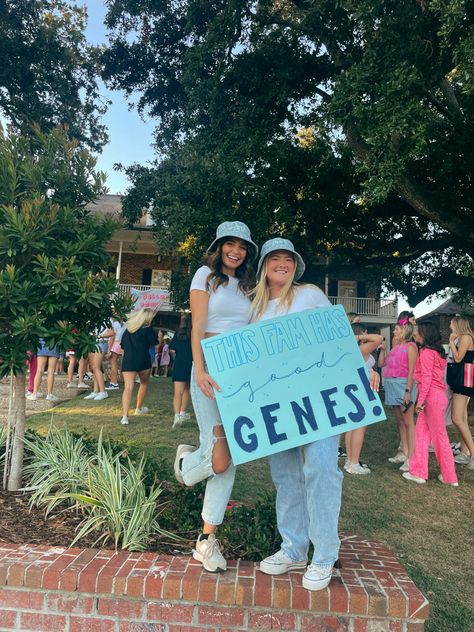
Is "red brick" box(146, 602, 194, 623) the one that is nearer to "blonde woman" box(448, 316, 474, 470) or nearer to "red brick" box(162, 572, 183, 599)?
"red brick" box(162, 572, 183, 599)

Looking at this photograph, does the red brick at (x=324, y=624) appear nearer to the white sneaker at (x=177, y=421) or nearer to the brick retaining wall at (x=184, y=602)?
the brick retaining wall at (x=184, y=602)

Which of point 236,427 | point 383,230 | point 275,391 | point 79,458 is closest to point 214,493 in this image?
point 236,427

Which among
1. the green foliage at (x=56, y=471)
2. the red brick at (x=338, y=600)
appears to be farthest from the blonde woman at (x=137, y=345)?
the red brick at (x=338, y=600)

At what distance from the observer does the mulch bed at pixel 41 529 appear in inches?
111

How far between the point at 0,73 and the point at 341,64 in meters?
8.77

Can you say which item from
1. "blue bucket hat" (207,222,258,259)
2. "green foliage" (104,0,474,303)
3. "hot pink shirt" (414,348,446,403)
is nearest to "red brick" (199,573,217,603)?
"blue bucket hat" (207,222,258,259)

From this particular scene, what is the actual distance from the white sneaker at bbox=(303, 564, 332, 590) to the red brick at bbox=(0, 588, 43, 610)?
4.32ft

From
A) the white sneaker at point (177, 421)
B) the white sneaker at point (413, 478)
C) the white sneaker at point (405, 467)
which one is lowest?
the white sneaker at point (413, 478)

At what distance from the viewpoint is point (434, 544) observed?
12.2 ft

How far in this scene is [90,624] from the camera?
2.33m

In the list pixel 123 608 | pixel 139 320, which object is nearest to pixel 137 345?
pixel 139 320

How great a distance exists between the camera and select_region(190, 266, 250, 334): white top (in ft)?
8.89

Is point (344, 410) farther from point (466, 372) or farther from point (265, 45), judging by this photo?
point (265, 45)

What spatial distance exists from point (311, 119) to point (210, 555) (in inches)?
421
